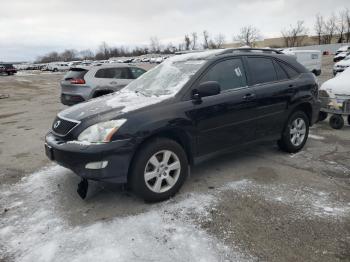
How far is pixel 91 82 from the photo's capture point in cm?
Answer: 925

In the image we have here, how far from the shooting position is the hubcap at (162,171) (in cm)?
366

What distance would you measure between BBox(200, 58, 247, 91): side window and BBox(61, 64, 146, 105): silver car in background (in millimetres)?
5601

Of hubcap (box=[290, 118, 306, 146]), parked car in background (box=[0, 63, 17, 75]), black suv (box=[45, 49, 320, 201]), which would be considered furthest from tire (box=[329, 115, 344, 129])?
parked car in background (box=[0, 63, 17, 75])

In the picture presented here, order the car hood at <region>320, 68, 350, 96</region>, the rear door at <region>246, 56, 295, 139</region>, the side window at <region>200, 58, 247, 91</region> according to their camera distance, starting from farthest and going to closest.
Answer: the car hood at <region>320, 68, 350, 96</region>, the rear door at <region>246, 56, 295, 139</region>, the side window at <region>200, 58, 247, 91</region>

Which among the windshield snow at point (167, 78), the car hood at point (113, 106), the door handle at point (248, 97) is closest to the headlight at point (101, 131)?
the car hood at point (113, 106)

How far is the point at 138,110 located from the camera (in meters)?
3.64

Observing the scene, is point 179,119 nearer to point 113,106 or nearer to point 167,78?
point 113,106

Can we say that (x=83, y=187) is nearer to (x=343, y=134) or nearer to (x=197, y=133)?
(x=197, y=133)

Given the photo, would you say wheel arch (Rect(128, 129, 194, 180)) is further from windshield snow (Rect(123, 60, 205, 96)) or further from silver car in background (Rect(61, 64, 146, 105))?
silver car in background (Rect(61, 64, 146, 105))

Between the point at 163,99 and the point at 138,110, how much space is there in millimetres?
387

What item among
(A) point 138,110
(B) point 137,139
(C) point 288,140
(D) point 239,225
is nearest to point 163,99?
(A) point 138,110

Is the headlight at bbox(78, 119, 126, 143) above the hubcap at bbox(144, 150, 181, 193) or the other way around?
above

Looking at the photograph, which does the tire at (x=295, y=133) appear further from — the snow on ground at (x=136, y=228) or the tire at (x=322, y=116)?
the tire at (x=322, y=116)

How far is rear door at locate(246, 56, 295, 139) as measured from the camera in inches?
185
